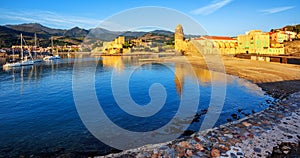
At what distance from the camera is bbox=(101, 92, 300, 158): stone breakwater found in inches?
187

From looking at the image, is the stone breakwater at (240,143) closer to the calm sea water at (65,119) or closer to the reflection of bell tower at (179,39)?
the calm sea water at (65,119)

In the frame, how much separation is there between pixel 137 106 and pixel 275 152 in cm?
692

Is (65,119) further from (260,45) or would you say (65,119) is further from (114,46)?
(114,46)

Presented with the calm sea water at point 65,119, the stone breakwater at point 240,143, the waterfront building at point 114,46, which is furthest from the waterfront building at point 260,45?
the waterfront building at point 114,46

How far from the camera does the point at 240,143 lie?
17.0ft

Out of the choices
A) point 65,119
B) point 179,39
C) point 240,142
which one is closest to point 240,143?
point 240,142

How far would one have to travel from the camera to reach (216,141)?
5406 mm

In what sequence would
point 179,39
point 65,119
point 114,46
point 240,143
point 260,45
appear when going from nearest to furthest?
point 240,143, point 65,119, point 260,45, point 179,39, point 114,46

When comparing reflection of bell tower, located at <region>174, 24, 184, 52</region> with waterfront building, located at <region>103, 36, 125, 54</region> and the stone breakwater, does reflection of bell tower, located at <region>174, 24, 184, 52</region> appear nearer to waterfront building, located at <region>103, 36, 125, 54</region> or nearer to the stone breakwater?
waterfront building, located at <region>103, 36, 125, 54</region>

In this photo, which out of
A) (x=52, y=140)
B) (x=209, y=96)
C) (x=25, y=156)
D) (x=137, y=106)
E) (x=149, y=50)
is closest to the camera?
(x=25, y=156)

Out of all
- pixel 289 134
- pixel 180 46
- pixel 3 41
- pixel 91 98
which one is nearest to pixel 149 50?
pixel 180 46

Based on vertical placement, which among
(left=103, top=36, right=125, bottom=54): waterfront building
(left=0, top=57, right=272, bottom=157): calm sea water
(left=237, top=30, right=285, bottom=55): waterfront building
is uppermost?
(left=103, top=36, right=125, bottom=54): waterfront building

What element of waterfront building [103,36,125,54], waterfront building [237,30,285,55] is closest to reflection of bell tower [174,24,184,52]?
waterfront building [237,30,285,55]

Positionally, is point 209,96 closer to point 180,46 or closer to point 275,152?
point 275,152
